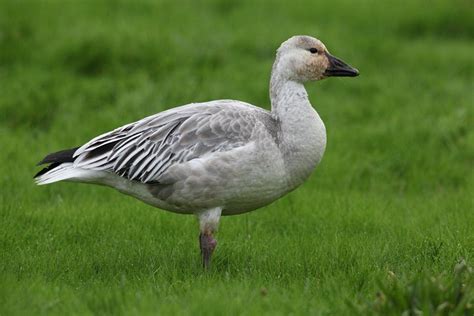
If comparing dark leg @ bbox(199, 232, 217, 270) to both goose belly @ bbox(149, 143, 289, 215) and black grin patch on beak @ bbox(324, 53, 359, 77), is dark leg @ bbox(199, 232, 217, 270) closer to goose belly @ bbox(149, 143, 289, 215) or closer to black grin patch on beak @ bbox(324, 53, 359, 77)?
goose belly @ bbox(149, 143, 289, 215)

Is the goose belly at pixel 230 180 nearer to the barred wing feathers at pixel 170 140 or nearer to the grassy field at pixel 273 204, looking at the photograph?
the barred wing feathers at pixel 170 140

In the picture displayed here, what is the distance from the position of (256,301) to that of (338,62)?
79.1 inches

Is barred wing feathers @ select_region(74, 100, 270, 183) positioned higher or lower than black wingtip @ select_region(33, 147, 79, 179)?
higher

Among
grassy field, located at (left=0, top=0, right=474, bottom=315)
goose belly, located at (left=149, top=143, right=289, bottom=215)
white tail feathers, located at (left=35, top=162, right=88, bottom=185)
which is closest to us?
grassy field, located at (left=0, top=0, right=474, bottom=315)

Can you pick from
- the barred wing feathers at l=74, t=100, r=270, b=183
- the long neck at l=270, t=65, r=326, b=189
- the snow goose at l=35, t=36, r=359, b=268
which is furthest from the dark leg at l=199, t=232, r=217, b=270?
the long neck at l=270, t=65, r=326, b=189

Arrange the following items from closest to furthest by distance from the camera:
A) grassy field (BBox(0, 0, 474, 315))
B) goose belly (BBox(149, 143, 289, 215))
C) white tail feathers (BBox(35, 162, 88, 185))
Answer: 1. grassy field (BBox(0, 0, 474, 315))
2. goose belly (BBox(149, 143, 289, 215))
3. white tail feathers (BBox(35, 162, 88, 185))

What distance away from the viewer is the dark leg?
5801mm

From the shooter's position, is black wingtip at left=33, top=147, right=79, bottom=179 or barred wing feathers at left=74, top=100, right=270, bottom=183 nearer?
barred wing feathers at left=74, top=100, right=270, bottom=183

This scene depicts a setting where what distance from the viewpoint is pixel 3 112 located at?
9773 mm

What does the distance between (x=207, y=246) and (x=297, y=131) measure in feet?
3.27

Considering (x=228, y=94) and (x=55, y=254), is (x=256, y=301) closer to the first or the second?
(x=55, y=254)

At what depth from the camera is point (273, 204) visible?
7.71m

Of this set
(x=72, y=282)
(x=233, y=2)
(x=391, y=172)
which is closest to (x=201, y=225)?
(x=72, y=282)

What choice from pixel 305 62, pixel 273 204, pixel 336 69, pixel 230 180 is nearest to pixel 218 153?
pixel 230 180
